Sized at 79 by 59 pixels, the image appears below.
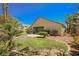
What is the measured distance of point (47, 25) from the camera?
3.23 m

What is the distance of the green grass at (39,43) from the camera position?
3199mm

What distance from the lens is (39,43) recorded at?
321 centimetres

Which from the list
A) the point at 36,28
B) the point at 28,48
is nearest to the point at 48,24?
the point at 36,28

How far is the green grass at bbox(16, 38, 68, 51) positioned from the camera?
3.20 meters

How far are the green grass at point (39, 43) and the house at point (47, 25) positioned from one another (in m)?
0.13

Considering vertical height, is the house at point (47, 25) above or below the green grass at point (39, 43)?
above

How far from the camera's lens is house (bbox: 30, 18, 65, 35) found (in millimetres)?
3194

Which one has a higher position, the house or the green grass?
the house

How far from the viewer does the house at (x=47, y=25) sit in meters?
3.19

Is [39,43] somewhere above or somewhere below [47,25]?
below

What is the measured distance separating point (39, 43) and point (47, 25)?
9.2 inches

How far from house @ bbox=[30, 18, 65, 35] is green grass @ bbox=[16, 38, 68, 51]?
0.42 feet

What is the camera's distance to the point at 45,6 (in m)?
3.19

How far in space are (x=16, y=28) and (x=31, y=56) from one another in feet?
1.23
